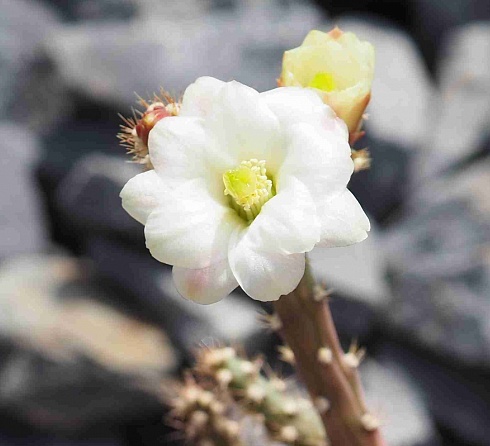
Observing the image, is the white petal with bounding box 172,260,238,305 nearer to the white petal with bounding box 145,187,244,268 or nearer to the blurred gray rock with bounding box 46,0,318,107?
the white petal with bounding box 145,187,244,268

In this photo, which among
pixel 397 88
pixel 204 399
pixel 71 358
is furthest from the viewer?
pixel 397 88

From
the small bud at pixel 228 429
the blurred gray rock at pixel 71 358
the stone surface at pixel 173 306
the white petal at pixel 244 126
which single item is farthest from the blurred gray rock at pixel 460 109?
the white petal at pixel 244 126

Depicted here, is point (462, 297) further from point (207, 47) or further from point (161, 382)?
point (207, 47)

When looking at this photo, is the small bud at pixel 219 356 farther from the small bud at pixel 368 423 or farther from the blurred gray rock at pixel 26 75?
the blurred gray rock at pixel 26 75

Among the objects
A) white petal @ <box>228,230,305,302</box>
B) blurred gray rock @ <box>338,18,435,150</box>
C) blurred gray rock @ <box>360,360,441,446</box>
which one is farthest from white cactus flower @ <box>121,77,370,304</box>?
blurred gray rock @ <box>338,18,435,150</box>

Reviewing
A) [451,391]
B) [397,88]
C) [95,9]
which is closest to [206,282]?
Result: [451,391]

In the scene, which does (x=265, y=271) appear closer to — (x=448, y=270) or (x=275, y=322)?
(x=275, y=322)
